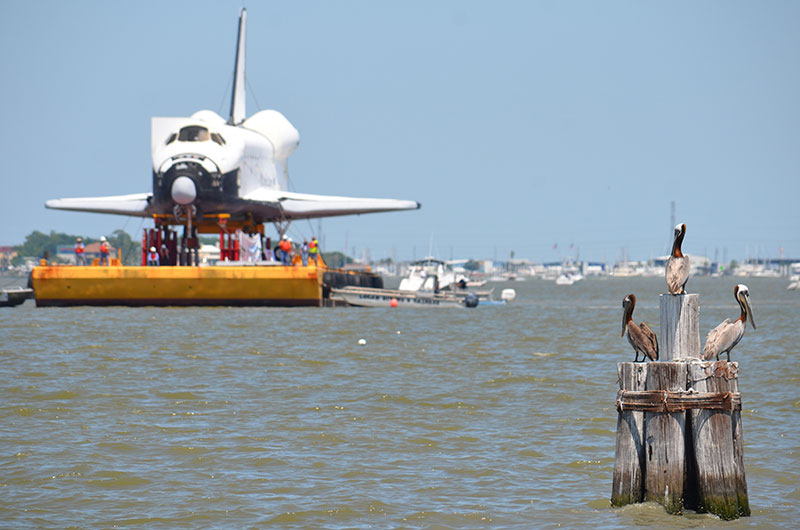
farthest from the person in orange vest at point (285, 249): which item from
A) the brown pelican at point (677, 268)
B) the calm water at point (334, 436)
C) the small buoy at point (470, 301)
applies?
the brown pelican at point (677, 268)

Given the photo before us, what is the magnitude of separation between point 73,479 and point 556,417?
236 inches

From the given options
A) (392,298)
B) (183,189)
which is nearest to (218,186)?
(183,189)

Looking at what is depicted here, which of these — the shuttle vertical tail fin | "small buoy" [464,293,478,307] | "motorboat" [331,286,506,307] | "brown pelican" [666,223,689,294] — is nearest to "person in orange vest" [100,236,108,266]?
"motorboat" [331,286,506,307]

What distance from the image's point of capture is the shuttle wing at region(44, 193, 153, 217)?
134ft

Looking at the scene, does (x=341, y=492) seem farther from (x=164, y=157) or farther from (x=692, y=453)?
A: (x=164, y=157)

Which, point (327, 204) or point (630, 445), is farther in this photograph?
point (327, 204)

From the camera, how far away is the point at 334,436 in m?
11.7

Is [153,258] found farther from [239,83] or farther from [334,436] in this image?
[334,436]

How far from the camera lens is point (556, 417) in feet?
42.9

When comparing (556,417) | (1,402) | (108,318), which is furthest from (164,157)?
(556,417)

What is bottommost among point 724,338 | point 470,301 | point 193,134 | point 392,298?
point 470,301

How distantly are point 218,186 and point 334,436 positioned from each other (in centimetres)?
2508

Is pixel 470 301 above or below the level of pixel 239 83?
below

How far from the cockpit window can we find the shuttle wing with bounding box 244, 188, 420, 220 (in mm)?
3583
